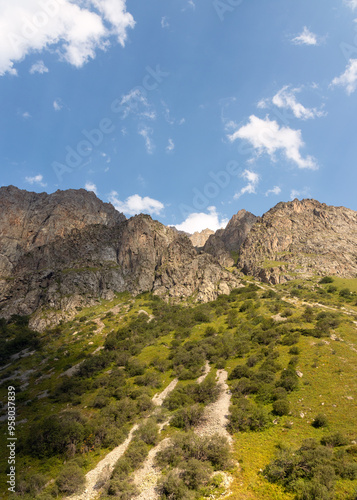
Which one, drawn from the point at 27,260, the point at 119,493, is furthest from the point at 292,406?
the point at 27,260

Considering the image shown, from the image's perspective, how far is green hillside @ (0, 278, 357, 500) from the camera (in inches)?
1277

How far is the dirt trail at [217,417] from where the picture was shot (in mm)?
45787

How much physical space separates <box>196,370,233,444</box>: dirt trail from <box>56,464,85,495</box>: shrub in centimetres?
2106

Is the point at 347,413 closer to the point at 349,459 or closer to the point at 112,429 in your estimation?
the point at 349,459

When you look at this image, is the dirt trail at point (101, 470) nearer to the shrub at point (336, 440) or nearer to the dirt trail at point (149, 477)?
the dirt trail at point (149, 477)

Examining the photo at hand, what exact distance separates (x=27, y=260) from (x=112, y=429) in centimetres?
17278

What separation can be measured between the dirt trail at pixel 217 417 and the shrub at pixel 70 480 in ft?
69.1

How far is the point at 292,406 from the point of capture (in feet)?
157

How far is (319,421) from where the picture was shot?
41375mm

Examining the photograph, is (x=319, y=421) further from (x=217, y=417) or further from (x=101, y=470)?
(x=101, y=470)

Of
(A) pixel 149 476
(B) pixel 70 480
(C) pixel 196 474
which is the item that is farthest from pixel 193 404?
(B) pixel 70 480

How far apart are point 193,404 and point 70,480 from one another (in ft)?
94.5

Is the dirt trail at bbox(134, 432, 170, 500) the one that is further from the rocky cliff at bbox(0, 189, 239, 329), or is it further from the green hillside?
the rocky cliff at bbox(0, 189, 239, 329)

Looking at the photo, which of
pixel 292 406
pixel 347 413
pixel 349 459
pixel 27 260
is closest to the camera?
pixel 349 459
